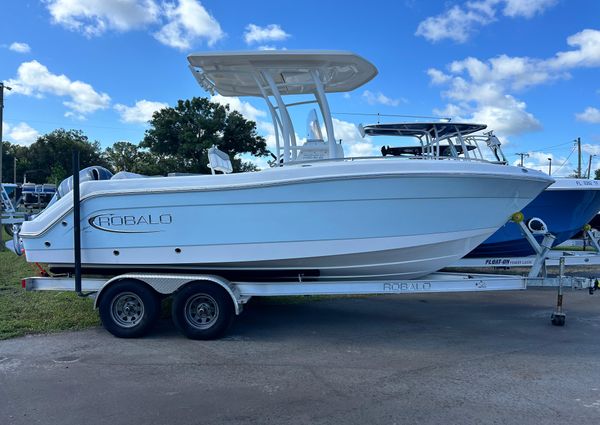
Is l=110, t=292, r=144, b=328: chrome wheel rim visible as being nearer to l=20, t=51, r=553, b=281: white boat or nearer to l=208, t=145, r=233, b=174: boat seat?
l=20, t=51, r=553, b=281: white boat

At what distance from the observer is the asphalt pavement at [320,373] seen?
3.38 m

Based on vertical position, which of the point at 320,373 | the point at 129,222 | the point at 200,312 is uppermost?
the point at 129,222

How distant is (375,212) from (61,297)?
5139mm

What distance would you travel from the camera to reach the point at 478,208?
5172 millimetres

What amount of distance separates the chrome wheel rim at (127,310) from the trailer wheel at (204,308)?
0.46 m

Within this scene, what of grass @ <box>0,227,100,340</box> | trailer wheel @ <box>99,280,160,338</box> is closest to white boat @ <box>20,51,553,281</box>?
trailer wheel @ <box>99,280,160,338</box>

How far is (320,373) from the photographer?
4180mm

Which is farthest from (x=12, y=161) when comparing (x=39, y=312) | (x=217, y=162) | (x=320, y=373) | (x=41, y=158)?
(x=320, y=373)

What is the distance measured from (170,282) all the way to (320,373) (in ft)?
6.68

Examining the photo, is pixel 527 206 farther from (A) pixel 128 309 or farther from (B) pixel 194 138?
(B) pixel 194 138

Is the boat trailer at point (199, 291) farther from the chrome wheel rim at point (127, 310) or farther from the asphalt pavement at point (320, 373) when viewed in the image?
the asphalt pavement at point (320, 373)

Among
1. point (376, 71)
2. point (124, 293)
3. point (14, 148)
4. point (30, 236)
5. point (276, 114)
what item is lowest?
point (124, 293)

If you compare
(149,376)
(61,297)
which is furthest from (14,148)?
(149,376)

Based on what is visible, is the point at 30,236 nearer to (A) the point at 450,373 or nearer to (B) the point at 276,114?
(B) the point at 276,114
